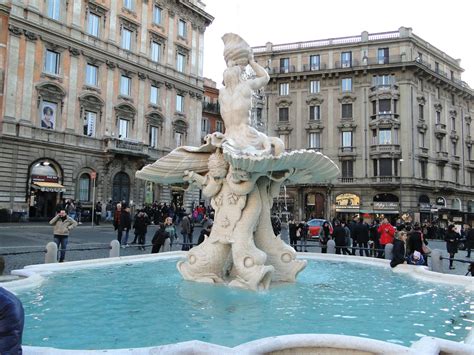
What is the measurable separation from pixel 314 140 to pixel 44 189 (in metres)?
28.1

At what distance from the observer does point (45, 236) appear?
17.6m

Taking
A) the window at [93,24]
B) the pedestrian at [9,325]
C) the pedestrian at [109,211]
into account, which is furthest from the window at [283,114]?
the pedestrian at [9,325]

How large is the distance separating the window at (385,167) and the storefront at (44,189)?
→ 29.5m

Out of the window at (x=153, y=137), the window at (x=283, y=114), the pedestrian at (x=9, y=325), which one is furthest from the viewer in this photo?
the window at (x=283, y=114)

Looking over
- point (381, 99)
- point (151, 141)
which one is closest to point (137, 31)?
point (151, 141)

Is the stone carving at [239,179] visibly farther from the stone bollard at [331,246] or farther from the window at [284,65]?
the window at [284,65]

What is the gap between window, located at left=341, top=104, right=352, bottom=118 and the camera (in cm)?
4416

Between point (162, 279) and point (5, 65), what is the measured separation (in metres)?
23.9

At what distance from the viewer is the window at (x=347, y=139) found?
144 ft

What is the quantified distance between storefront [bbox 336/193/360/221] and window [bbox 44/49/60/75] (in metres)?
28.4

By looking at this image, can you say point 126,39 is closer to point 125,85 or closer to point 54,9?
point 125,85

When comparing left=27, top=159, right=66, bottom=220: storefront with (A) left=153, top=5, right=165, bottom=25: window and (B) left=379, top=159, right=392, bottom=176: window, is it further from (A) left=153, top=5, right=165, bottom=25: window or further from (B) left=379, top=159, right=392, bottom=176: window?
(B) left=379, top=159, right=392, bottom=176: window

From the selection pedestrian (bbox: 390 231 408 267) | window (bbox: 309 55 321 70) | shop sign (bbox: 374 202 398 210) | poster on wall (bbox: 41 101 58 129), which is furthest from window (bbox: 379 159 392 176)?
pedestrian (bbox: 390 231 408 267)

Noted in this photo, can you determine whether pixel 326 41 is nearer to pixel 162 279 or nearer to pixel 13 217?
pixel 13 217
